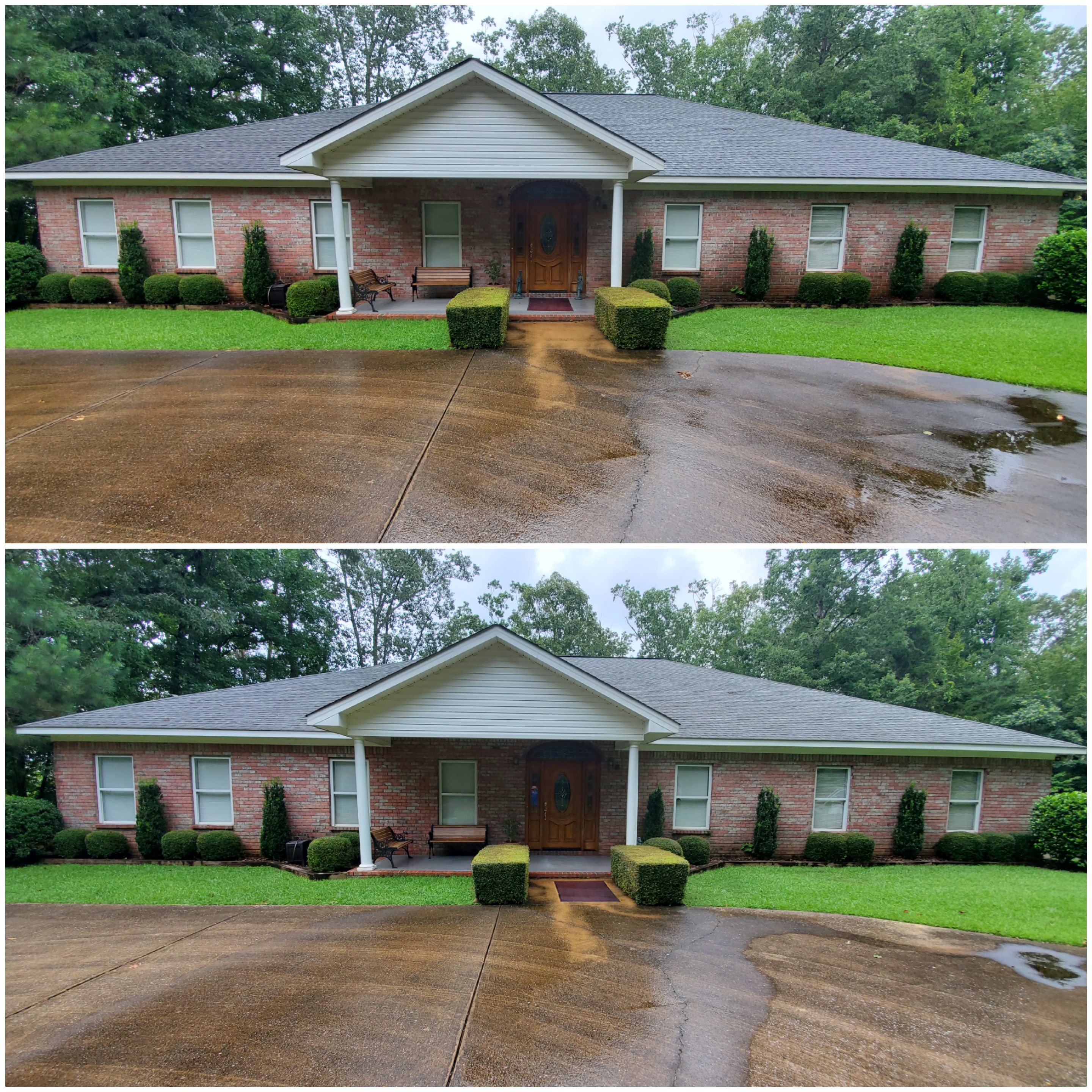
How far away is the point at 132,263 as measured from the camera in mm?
18594

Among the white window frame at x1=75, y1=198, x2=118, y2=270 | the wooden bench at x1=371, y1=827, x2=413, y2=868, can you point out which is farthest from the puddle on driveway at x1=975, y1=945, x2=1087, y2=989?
the white window frame at x1=75, y1=198, x2=118, y2=270

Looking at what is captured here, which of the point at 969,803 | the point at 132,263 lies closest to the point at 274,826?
the point at 132,263

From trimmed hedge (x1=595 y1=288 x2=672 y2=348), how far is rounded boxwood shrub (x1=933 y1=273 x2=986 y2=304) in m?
9.24

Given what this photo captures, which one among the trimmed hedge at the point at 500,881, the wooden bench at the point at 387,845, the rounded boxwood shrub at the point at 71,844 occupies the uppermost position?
the trimmed hedge at the point at 500,881

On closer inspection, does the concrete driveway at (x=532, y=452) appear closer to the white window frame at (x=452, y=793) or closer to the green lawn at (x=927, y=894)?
the green lawn at (x=927, y=894)

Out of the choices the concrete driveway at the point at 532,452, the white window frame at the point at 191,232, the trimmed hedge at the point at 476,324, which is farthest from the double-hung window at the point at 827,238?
the white window frame at the point at 191,232

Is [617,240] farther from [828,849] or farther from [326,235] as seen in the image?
[828,849]

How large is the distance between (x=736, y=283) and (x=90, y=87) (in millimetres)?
19677

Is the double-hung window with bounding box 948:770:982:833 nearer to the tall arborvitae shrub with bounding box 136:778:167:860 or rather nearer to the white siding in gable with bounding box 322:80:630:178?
the white siding in gable with bounding box 322:80:630:178

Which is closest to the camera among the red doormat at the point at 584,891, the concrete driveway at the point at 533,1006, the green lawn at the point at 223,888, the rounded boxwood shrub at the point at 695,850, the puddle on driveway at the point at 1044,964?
the concrete driveway at the point at 533,1006

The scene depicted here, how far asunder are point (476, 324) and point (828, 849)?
12.2 meters

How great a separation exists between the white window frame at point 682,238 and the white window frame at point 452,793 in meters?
12.8

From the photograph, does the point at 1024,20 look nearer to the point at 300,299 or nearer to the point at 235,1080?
the point at 300,299

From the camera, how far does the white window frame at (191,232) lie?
18.8 m
